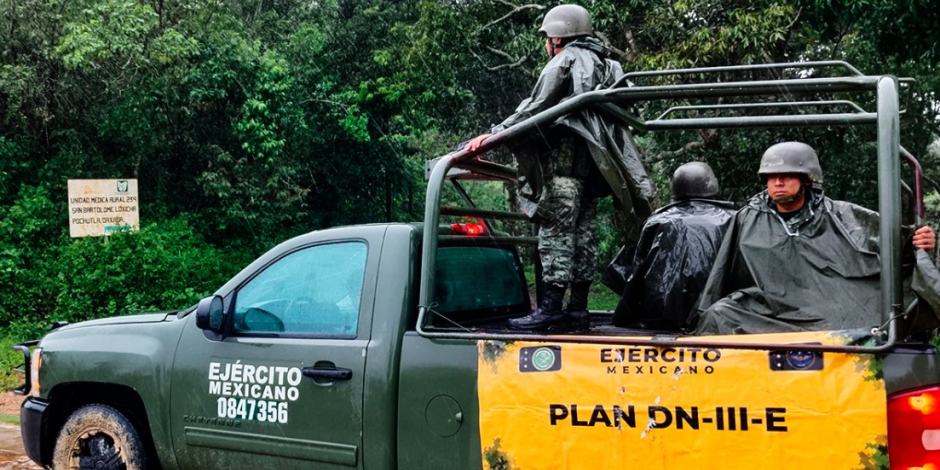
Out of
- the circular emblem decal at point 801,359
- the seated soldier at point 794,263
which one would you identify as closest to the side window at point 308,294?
the seated soldier at point 794,263

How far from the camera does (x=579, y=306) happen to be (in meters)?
4.84

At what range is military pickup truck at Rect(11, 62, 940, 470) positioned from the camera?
3.12 metres

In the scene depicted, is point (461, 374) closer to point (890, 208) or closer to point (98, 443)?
point (890, 208)

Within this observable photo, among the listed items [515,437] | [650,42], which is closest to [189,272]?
[650,42]

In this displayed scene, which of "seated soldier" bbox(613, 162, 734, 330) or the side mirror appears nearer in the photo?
the side mirror

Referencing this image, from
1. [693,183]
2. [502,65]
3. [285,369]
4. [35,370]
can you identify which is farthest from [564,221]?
[502,65]

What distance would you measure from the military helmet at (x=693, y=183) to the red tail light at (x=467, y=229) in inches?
51.8

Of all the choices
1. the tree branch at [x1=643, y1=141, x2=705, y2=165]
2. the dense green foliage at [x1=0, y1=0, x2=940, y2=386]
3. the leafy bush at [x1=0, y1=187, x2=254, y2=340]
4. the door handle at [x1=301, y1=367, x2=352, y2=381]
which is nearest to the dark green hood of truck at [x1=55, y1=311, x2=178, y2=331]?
the door handle at [x1=301, y1=367, x2=352, y2=381]

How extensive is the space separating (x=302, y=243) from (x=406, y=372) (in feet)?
3.24

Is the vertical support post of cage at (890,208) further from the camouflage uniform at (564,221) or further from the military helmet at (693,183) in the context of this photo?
the military helmet at (693,183)

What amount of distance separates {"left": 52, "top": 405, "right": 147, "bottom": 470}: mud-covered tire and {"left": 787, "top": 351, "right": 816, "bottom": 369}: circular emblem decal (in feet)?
11.0

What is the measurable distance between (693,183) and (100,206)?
9.88 meters

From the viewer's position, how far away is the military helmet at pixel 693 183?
17.5 ft

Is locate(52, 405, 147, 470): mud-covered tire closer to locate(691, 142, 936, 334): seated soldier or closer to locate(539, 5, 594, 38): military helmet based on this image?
locate(691, 142, 936, 334): seated soldier
